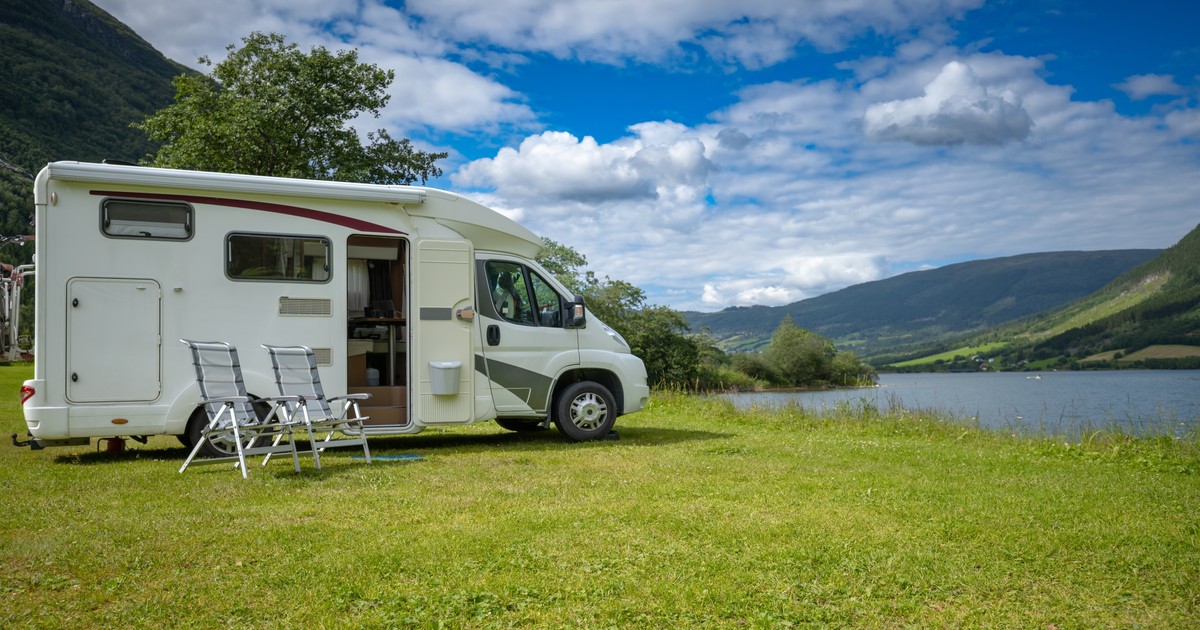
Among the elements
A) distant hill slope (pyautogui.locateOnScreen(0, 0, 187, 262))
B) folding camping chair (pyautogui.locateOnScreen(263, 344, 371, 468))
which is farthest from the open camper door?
distant hill slope (pyautogui.locateOnScreen(0, 0, 187, 262))

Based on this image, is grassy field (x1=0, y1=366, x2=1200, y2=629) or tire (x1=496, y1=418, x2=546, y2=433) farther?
tire (x1=496, y1=418, x2=546, y2=433)

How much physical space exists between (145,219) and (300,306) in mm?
1688

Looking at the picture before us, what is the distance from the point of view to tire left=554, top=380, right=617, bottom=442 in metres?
10.3

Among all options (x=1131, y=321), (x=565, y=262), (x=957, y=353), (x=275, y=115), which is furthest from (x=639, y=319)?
(x=1131, y=321)

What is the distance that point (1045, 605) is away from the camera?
3.93m

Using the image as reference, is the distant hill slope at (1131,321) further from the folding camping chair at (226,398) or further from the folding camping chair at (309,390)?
the folding camping chair at (226,398)

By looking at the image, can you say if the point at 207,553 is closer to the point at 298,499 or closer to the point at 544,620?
the point at 298,499

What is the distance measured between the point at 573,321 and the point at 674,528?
5298 mm

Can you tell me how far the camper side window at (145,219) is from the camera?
8438mm

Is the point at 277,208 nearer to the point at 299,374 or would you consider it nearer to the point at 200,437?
the point at 299,374

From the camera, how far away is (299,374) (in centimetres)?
854

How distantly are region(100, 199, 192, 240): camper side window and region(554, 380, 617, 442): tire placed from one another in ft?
14.6

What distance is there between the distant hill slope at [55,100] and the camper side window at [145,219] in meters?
39.1

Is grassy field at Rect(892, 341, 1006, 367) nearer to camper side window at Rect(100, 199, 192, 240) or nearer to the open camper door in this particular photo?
the open camper door
